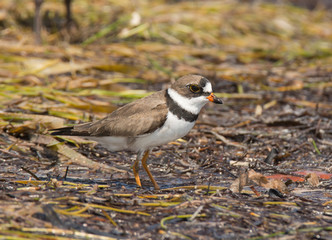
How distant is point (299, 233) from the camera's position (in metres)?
3.31

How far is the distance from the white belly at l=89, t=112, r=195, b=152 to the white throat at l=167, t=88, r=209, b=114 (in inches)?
4.7

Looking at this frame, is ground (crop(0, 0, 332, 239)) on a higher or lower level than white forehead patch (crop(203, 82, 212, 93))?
lower

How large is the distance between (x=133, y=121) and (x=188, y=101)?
1.65 feet

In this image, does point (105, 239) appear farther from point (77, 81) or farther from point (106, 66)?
point (106, 66)

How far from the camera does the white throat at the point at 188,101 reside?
4.52 m

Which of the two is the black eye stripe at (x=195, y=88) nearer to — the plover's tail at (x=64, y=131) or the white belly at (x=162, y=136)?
the white belly at (x=162, y=136)

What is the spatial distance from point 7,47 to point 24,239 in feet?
18.2

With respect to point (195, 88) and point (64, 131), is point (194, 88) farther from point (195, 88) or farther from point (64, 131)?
point (64, 131)

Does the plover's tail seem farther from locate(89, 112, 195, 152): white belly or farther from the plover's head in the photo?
the plover's head

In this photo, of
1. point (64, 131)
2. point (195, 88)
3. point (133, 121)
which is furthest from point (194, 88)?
point (64, 131)

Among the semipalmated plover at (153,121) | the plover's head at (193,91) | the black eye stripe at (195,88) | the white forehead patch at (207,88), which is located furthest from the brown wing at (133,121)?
the white forehead patch at (207,88)

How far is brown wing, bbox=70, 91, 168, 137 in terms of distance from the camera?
14.6 ft

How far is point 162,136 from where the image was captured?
4.45 metres

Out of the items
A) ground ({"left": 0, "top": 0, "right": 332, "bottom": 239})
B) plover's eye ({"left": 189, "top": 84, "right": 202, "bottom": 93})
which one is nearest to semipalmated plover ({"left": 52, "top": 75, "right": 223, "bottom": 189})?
plover's eye ({"left": 189, "top": 84, "right": 202, "bottom": 93})
